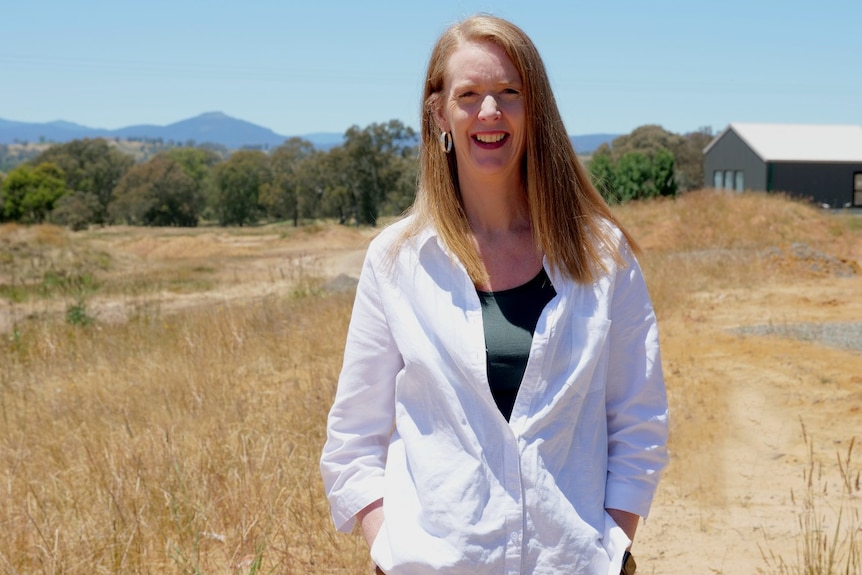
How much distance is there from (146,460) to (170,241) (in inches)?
1605

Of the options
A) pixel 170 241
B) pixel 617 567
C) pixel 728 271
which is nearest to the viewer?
pixel 617 567

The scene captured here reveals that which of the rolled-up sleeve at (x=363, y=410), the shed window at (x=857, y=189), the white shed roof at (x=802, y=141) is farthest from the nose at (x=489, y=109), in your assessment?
the shed window at (x=857, y=189)

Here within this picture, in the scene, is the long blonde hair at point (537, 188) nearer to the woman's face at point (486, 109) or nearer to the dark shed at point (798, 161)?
the woman's face at point (486, 109)

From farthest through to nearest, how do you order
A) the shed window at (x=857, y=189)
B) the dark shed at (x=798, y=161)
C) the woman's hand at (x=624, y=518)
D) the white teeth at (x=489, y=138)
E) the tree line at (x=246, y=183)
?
1. the tree line at (x=246, y=183)
2. the shed window at (x=857, y=189)
3. the dark shed at (x=798, y=161)
4. the white teeth at (x=489, y=138)
5. the woman's hand at (x=624, y=518)

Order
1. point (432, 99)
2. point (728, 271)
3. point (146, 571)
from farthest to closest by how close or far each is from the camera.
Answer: point (728, 271) < point (146, 571) < point (432, 99)

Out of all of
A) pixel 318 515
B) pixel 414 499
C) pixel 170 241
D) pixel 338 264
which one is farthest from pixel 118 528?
pixel 170 241

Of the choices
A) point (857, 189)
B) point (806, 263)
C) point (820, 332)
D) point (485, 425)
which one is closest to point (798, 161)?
point (857, 189)

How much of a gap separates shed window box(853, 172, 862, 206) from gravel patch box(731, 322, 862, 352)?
105ft

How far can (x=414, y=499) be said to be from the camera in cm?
196

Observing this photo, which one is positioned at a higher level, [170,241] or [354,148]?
[354,148]

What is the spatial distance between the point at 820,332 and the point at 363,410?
32.2ft

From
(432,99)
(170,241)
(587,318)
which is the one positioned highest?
(432,99)

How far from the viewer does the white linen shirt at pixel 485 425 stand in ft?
6.06

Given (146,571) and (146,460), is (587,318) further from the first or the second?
(146,460)
